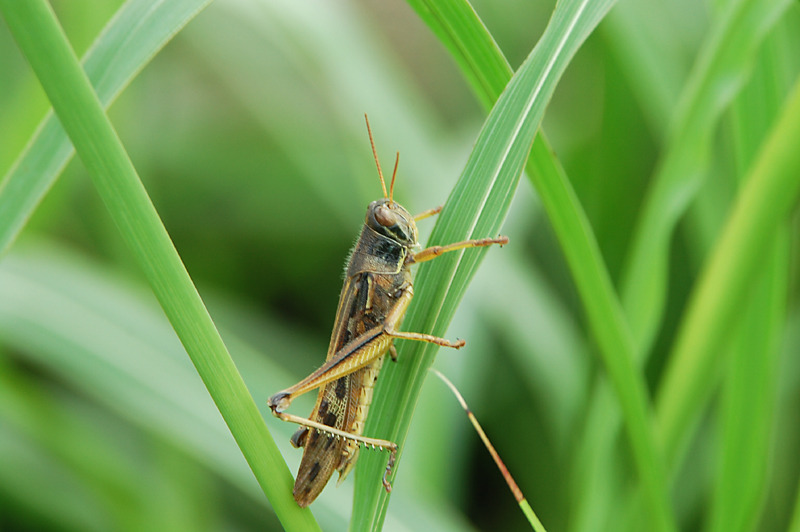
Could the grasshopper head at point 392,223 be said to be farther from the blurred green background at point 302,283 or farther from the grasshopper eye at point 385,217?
the blurred green background at point 302,283

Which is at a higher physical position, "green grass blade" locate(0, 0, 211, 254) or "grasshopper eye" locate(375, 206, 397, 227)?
"grasshopper eye" locate(375, 206, 397, 227)

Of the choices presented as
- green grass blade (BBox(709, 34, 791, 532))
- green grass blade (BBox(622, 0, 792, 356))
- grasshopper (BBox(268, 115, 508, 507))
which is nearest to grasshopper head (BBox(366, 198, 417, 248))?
grasshopper (BBox(268, 115, 508, 507))

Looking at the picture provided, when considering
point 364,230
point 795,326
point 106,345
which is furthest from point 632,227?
point 106,345

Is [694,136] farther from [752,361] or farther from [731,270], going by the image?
[752,361]

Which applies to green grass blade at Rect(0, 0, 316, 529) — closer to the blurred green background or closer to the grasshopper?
the grasshopper

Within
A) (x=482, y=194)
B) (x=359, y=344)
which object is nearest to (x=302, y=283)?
(x=359, y=344)

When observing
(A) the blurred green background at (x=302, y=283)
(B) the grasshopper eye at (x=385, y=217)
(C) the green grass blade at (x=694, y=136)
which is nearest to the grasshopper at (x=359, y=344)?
(B) the grasshopper eye at (x=385, y=217)
